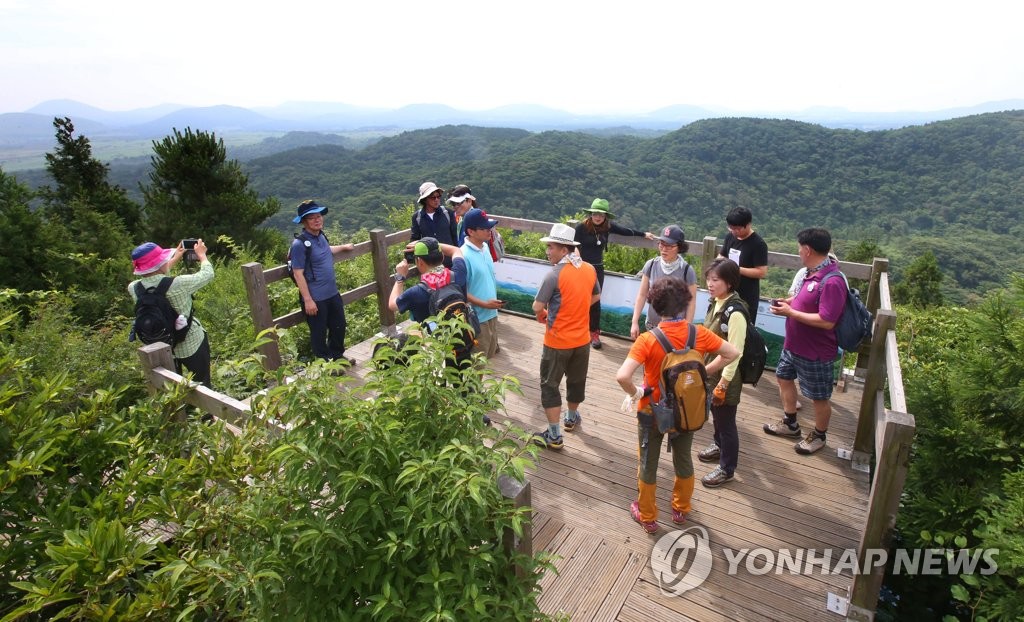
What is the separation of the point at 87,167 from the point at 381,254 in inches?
883

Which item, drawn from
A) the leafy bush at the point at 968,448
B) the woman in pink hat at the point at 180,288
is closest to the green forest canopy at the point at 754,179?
the woman in pink hat at the point at 180,288

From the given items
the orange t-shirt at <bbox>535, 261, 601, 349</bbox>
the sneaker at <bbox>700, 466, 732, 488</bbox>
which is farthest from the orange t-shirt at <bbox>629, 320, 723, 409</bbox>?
the sneaker at <bbox>700, 466, 732, 488</bbox>

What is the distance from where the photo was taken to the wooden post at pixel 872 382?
3604 mm

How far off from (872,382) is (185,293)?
5.07 metres

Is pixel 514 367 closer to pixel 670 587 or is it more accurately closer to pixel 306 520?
pixel 670 587

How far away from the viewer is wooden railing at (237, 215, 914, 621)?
8.61ft

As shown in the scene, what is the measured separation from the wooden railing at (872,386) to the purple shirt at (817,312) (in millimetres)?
252

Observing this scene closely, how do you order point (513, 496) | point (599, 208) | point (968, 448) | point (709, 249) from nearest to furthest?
point (513, 496) < point (968, 448) < point (599, 208) < point (709, 249)

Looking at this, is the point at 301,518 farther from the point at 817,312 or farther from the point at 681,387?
the point at 817,312

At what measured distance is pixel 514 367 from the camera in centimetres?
586

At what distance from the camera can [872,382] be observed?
3.75 meters

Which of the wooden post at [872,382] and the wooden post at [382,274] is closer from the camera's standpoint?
the wooden post at [872,382]

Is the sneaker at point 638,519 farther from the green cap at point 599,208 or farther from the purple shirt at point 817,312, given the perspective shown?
the green cap at point 599,208

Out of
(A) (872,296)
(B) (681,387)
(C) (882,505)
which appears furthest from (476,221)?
(A) (872,296)
